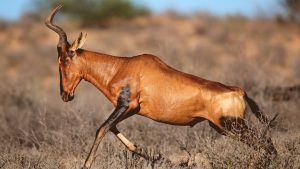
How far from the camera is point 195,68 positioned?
15.6 m

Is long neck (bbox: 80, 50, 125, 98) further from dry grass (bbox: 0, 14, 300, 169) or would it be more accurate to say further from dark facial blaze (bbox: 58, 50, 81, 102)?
dry grass (bbox: 0, 14, 300, 169)

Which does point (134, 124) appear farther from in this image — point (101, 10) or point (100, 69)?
point (101, 10)

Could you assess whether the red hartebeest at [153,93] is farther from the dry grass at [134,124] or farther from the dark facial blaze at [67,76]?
the dry grass at [134,124]

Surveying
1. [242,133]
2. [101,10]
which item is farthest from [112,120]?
[101,10]

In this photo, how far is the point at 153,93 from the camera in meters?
7.98

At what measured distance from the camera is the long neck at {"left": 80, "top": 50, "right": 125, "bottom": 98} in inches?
326

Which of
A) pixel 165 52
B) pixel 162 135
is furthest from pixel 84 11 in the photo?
pixel 162 135

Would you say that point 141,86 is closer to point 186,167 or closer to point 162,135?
point 186,167

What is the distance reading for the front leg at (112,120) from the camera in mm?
7574

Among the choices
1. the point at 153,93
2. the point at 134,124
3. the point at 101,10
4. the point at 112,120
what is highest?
the point at 101,10

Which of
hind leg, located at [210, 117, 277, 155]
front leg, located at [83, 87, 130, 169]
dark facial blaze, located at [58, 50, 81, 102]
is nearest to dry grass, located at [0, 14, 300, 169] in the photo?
hind leg, located at [210, 117, 277, 155]

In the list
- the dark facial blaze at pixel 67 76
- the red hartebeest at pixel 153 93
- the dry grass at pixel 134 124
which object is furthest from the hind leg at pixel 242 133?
the dark facial blaze at pixel 67 76

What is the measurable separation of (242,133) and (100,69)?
2275mm

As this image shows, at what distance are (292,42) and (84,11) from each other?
48.0 ft
